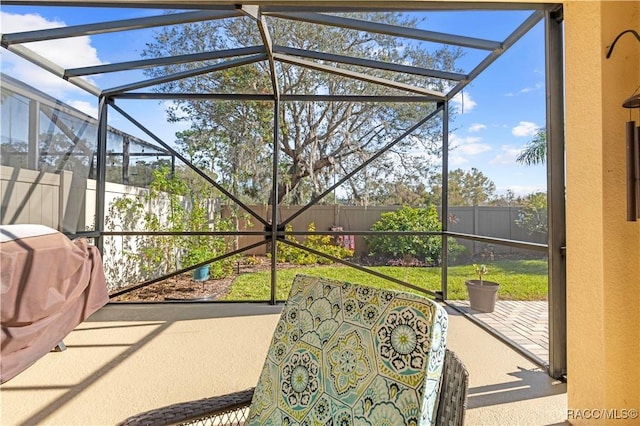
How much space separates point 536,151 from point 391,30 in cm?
159

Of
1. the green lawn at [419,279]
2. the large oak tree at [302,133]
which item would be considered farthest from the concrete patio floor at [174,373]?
the large oak tree at [302,133]

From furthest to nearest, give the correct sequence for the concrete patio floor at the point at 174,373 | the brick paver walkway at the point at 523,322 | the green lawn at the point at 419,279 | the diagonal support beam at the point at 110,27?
the green lawn at the point at 419,279, the brick paver walkway at the point at 523,322, the diagonal support beam at the point at 110,27, the concrete patio floor at the point at 174,373

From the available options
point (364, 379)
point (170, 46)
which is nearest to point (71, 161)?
point (170, 46)

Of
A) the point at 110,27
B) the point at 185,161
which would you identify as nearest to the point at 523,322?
the point at 185,161

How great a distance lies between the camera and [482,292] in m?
3.80

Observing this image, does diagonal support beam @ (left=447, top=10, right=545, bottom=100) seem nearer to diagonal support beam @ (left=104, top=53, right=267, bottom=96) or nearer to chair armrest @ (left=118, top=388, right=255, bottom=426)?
diagonal support beam @ (left=104, top=53, right=267, bottom=96)

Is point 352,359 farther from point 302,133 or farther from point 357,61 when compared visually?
point 302,133

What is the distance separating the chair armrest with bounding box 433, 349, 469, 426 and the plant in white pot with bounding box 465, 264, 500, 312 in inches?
124

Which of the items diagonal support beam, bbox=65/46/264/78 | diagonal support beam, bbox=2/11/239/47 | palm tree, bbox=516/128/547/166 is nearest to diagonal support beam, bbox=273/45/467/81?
diagonal support beam, bbox=65/46/264/78

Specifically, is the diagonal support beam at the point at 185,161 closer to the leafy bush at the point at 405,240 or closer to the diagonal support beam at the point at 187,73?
the diagonal support beam at the point at 187,73

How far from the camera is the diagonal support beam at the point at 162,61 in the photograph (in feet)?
10.5

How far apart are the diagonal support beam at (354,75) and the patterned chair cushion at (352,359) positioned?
8.96ft

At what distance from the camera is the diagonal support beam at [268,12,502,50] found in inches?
104

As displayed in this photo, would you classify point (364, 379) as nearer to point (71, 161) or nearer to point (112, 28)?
point (112, 28)
